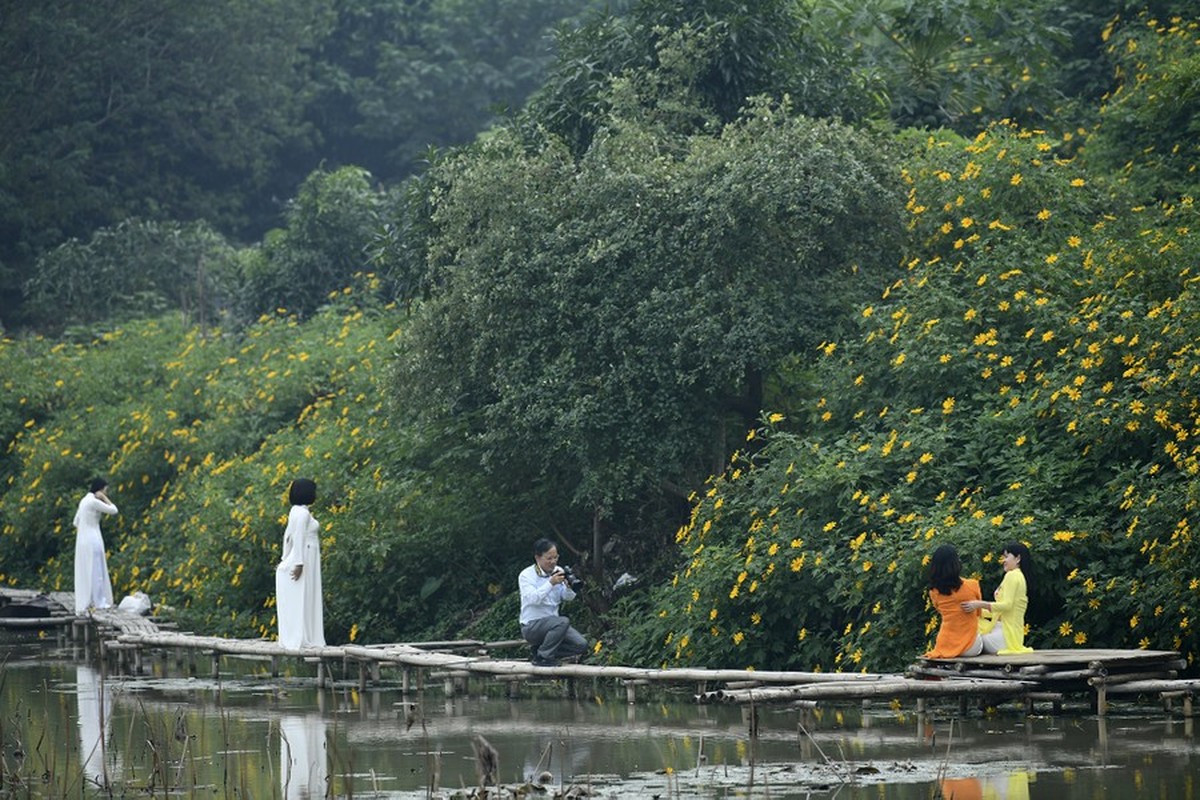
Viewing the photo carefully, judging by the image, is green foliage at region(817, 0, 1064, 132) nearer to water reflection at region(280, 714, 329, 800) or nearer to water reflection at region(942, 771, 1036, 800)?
water reflection at region(280, 714, 329, 800)

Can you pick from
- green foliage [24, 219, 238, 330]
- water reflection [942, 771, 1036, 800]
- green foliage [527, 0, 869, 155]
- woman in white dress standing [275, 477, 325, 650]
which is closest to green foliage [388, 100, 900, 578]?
green foliage [527, 0, 869, 155]

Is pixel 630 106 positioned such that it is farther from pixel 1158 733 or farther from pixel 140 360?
pixel 140 360

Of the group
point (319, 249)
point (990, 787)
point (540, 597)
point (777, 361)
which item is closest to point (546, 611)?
point (540, 597)

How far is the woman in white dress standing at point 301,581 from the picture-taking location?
1767 centimetres

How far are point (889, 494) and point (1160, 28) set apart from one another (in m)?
9.85

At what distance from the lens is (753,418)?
1831cm

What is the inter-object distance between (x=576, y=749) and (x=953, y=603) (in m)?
2.83

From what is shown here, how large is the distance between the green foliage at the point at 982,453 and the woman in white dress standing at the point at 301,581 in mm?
2942

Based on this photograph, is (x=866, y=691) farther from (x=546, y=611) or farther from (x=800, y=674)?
(x=546, y=611)

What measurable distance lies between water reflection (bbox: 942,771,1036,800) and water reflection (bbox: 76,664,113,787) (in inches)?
181

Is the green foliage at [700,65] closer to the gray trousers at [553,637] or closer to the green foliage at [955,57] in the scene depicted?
the green foliage at [955,57]

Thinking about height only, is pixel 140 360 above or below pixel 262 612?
above

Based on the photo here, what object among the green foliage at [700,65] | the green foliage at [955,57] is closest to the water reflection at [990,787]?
the green foliage at [700,65]

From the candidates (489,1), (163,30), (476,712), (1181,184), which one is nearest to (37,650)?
(476,712)
